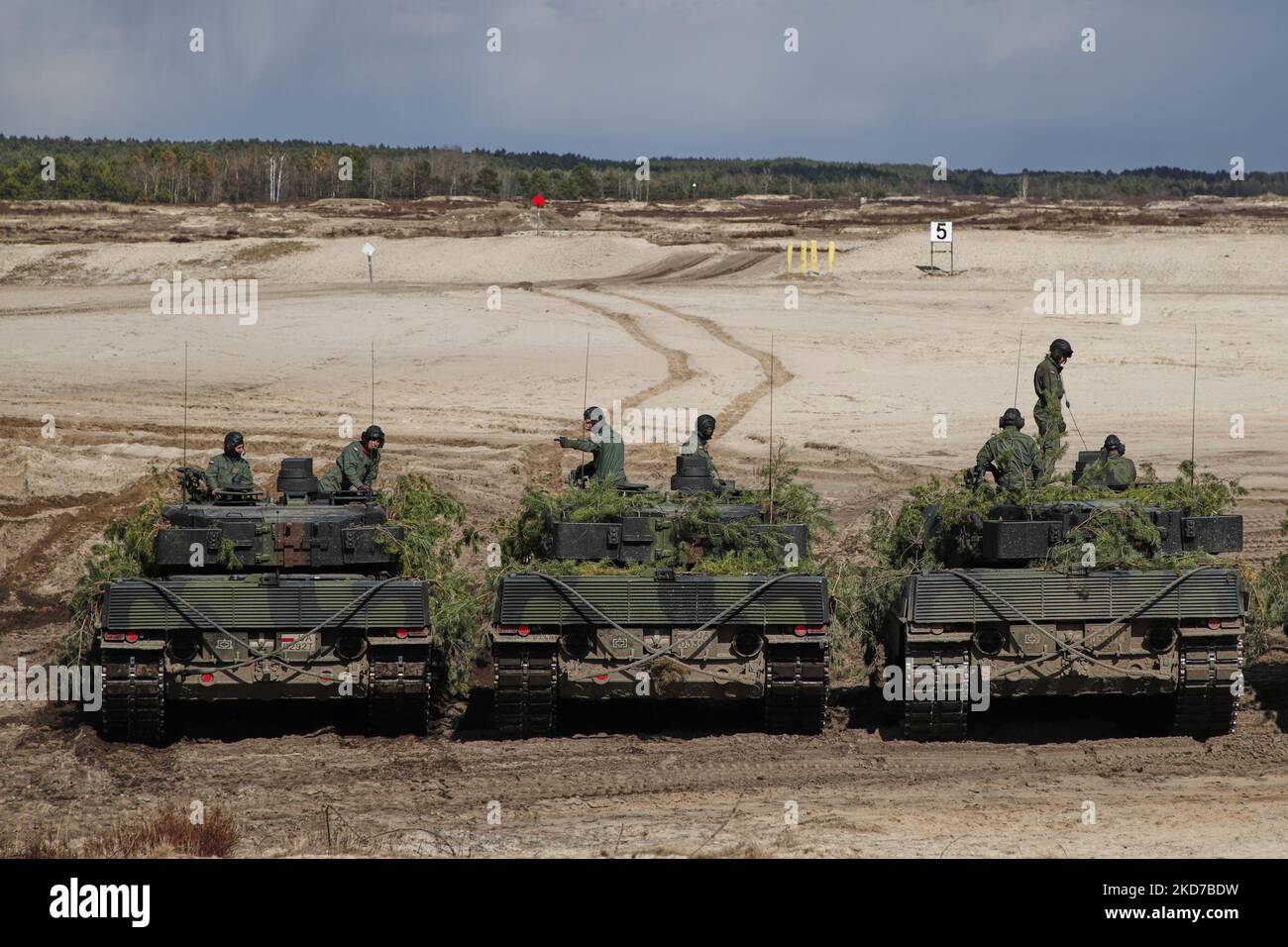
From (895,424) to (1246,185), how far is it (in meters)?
150

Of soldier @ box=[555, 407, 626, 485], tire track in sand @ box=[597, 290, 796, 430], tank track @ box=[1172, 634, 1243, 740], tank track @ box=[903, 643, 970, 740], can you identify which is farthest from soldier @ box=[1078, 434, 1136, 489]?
tire track in sand @ box=[597, 290, 796, 430]

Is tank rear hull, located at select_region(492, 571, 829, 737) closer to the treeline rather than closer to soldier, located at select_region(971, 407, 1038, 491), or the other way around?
soldier, located at select_region(971, 407, 1038, 491)

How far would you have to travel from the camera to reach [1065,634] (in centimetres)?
1325

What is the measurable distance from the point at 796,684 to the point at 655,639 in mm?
1094

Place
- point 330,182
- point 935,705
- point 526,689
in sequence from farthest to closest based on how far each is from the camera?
1. point 330,182
2. point 935,705
3. point 526,689

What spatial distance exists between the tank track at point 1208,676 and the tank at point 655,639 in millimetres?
2600

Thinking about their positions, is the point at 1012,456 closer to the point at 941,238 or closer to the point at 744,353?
the point at 744,353

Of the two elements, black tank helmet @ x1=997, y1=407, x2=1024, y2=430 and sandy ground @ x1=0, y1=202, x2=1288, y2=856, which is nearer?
sandy ground @ x1=0, y1=202, x2=1288, y2=856

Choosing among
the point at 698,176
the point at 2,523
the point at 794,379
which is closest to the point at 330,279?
the point at 794,379

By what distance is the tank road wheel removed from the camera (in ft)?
43.4

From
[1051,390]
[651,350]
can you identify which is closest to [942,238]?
[651,350]

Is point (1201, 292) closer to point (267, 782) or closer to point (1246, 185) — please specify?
point (267, 782)

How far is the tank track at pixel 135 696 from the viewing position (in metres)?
13.1

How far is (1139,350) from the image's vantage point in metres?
34.9
